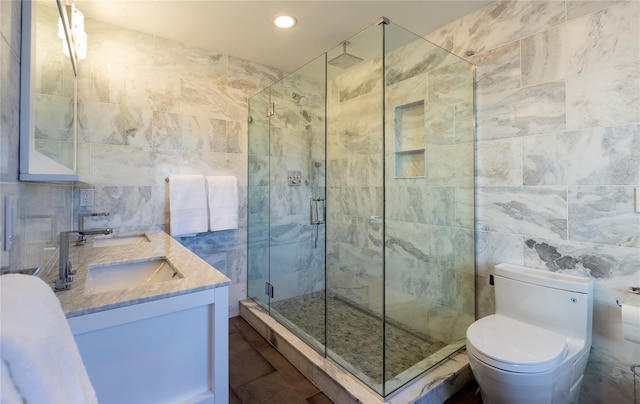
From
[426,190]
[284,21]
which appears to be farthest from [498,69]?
[284,21]

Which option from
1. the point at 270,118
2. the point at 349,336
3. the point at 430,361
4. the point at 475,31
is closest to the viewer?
the point at 430,361

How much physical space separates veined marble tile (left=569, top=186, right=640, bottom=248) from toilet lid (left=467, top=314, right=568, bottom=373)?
557mm

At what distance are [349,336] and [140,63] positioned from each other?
2648 millimetres

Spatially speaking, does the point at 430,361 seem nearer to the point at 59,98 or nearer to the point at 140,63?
the point at 59,98

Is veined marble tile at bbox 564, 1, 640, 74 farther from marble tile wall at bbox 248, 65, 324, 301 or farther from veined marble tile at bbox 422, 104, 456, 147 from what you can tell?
marble tile wall at bbox 248, 65, 324, 301

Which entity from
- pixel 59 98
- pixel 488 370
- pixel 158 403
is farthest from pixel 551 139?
pixel 59 98

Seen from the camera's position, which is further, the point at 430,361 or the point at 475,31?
the point at 475,31

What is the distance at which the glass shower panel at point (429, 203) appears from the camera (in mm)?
2010

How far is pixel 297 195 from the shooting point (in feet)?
9.09

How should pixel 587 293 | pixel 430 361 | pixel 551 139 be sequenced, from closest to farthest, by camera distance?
1. pixel 587 293
2. pixel 551 139
3. pixel 430 361

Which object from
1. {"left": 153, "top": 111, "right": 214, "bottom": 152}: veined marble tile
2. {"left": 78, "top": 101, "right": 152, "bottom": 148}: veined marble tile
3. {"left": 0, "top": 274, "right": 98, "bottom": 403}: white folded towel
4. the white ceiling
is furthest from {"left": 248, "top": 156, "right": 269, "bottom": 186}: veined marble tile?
{"left": 0, "top": 274, "right": 98, "bottom": 403}: white folded towel

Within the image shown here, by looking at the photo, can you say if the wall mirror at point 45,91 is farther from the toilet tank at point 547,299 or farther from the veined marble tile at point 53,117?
the toilet tank at point 547,299

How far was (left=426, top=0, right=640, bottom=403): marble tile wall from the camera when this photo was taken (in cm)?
144

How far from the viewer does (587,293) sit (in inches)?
57.6
